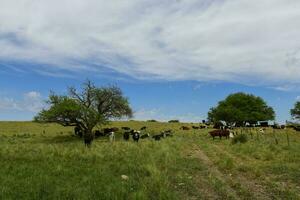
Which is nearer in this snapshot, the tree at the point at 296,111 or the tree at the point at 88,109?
the tree at the point at 88,109

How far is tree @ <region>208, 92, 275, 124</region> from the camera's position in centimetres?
9669

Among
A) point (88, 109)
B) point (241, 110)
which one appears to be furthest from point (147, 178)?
point (241, 110)

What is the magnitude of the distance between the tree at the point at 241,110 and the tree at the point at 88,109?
38.0 metres

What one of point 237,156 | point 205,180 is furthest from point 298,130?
point 205,180

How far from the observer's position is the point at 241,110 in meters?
100

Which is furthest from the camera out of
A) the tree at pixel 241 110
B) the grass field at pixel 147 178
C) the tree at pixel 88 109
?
the tree at pixel 241 110

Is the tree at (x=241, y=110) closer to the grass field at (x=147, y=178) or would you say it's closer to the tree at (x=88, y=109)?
the tree at (x=88, y=109)

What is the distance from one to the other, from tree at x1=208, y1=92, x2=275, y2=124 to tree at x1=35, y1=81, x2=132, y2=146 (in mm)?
38036

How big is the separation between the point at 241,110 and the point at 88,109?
50585 mm

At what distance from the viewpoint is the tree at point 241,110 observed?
317 feet

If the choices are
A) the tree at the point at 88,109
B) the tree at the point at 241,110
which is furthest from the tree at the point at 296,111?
the tree at the point at 88,109

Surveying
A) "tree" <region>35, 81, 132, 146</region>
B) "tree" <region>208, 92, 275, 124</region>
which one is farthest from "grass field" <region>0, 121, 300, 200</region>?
"tree" <region>208, 92, 275, 124</region>

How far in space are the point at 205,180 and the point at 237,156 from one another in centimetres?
1126

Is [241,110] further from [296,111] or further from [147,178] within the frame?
[147,178]
